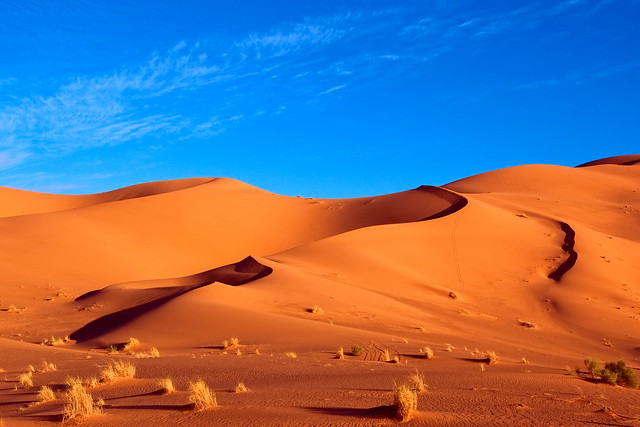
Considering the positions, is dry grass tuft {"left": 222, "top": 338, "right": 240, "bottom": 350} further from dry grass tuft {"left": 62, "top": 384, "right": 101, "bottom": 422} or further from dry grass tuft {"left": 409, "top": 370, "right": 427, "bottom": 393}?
dry grass tuft {"left": 62, "top": 384, "right": 101, "bottom": 422}

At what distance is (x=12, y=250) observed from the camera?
3806 cm

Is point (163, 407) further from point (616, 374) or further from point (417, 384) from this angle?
point (616, 374)

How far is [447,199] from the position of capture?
161 feet

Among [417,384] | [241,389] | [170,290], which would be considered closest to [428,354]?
[417,384]

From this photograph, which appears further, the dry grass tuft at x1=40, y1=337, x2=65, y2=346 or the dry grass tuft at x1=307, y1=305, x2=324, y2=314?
the dry grass tuft at x1=307, y1=305, x2=324, y2=314

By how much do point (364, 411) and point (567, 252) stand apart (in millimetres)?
29082

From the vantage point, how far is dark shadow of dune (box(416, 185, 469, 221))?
4297 centimetres

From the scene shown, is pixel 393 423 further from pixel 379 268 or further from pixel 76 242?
pixel 76 242

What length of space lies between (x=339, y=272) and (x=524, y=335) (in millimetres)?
9830

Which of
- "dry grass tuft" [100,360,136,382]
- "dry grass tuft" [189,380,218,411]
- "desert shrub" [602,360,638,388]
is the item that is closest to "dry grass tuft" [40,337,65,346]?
"dry grass tuft" [100,360,136,382]

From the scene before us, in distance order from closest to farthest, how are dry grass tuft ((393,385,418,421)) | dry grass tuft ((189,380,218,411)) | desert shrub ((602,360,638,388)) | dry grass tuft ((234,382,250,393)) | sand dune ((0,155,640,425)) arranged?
dry grass tuft ((393,385,418,421)), dry grass tuft ((189,380,218,411)), dry grass tuft ((234,382,250,393)), sand dune ((0,155,640,425)), desert shrub ((602,360,638,388))

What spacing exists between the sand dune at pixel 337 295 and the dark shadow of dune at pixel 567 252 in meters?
0.14

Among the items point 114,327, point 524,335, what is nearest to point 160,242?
point 114,327

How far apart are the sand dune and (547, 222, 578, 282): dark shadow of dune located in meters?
0.14
